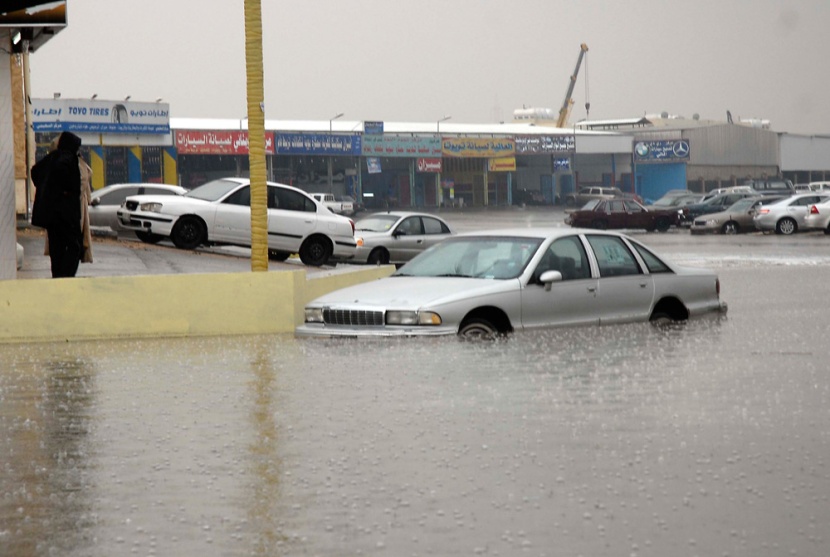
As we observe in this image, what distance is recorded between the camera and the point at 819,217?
45312 millimetres

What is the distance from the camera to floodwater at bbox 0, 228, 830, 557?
5.74 metres

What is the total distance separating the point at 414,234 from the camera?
96.1ft

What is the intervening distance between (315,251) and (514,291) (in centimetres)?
1386

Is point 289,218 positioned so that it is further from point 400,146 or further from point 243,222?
point 400,146

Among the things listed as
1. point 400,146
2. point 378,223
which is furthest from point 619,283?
point 400,146

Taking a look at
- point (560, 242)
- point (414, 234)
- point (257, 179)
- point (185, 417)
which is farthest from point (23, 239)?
point (185, 417)

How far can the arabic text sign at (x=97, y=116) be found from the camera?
215 ft

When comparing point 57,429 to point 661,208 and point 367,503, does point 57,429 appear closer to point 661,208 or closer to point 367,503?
point 367,503

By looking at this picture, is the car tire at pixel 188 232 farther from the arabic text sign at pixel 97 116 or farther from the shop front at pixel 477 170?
the shop front at pixel 477 170

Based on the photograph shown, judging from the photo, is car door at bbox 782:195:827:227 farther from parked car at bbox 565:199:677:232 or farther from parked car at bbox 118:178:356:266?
parked car at bbox 118:178:356:266

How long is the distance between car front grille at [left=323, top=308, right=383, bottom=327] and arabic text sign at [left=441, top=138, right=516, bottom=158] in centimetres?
7649

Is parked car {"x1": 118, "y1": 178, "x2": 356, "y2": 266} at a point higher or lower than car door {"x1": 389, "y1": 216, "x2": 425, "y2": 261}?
higher

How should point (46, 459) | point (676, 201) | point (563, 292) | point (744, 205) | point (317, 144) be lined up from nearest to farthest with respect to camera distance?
point (46, 459) < point (563, 292) < point (744, 205) < point (676, 201) < point (317, 144)

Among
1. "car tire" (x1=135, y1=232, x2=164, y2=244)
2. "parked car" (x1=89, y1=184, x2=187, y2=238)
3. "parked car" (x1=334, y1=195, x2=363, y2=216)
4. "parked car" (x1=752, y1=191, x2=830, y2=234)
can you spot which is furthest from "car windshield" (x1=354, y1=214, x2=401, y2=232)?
"parked car" (x1=334, y1=195, x2=363, y2=216)
